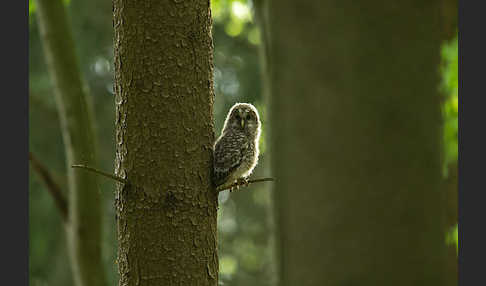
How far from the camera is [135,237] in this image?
3.08 m

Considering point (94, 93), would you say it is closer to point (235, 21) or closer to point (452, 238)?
point (235, 21)

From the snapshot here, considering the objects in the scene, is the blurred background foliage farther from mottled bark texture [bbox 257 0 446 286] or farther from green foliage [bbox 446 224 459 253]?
mottled bark texture [bbox 257 0 446 286]

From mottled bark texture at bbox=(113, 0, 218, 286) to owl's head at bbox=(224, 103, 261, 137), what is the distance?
1.42m

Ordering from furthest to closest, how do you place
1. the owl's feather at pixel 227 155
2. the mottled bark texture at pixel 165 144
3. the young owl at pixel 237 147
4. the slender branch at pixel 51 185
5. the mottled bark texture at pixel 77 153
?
the slender branch at pixel 51 185 → the mottled bark texture at pixel 77 153 → the young owl at pixel 237 147 → the owl's feather at pixel 227 155 → the mottled bark texture at pixel 165 144

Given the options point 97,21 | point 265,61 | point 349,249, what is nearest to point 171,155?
point 349,249

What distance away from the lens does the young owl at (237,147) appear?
3.74 m

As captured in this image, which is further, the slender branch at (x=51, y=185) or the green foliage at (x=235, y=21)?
the green foliage at (x=235, y=21)

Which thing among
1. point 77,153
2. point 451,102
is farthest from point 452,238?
point 77,153

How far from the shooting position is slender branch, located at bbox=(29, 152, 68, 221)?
5.30m

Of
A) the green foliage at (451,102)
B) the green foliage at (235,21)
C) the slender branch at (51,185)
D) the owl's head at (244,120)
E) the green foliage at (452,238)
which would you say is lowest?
the green foliage at (452,238)

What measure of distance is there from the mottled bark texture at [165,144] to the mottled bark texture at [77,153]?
1997mm

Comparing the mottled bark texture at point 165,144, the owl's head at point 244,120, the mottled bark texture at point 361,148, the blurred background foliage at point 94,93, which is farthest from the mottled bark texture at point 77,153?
the blurred background foliage at point 94,93

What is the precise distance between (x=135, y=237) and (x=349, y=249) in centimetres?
176

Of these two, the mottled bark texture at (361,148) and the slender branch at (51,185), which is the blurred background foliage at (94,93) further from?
the mottled bark texture at (361,148)
